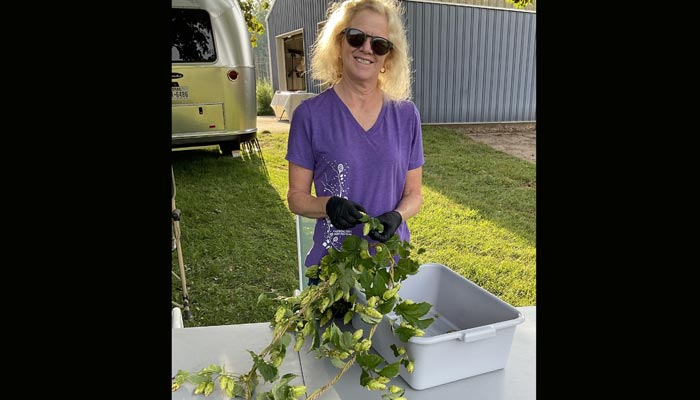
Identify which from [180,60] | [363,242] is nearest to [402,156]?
[363,242]

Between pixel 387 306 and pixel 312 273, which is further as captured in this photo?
pixel 312 273

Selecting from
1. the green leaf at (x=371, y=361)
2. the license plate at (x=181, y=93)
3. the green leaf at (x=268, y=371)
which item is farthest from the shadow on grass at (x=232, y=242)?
the green leaf at (x=371, y=361)

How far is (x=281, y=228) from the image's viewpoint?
5.65 metres

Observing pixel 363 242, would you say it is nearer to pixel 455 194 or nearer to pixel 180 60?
pixel 455 194

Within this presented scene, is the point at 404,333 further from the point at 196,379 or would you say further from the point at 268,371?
the point at 196,379

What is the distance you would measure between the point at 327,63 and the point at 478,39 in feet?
33.7

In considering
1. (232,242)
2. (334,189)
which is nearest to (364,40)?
(334,189)

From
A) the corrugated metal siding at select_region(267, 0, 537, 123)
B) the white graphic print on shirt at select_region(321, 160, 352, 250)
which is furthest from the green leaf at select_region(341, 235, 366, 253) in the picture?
the corrugated metal siding at select_region(267, 0, 537, 123)

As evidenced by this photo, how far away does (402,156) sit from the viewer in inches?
71.3

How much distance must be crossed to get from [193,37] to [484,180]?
4.34 m

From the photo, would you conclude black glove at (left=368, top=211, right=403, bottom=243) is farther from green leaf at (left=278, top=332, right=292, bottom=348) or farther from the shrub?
the shrub

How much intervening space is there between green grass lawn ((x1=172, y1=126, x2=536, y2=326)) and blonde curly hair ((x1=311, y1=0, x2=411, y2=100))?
2.37m

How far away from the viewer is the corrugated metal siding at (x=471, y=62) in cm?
1080
